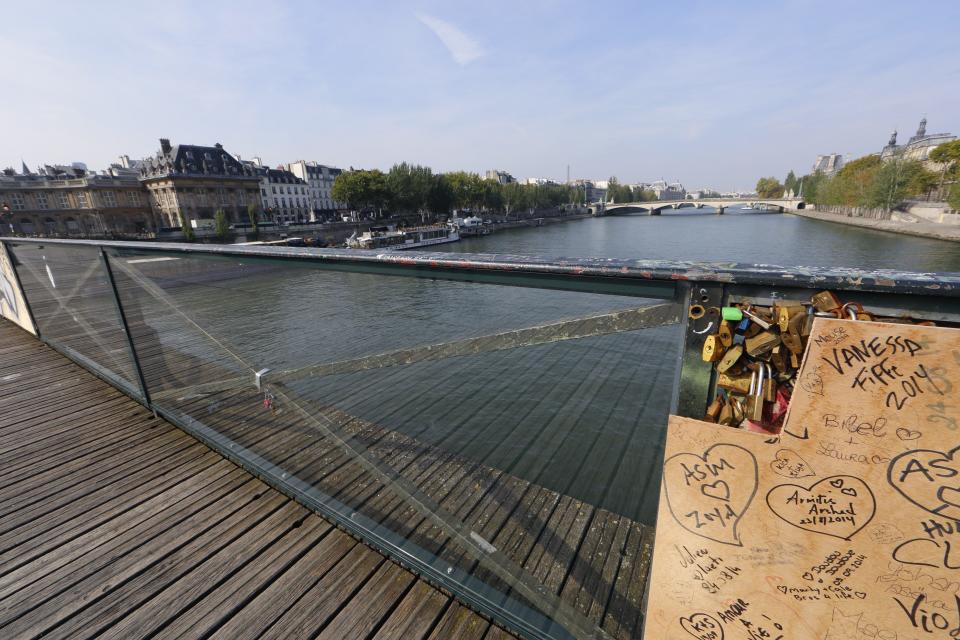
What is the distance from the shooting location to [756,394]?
3.25ft

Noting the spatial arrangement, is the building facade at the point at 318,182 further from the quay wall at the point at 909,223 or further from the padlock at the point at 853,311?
the padlock at the point at 853,311

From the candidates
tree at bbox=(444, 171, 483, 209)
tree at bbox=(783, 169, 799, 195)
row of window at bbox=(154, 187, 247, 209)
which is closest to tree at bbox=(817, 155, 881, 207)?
tree at bbox=(783, 169, 799, 195)

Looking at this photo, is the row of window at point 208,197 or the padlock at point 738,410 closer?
the padlock at point 738,410

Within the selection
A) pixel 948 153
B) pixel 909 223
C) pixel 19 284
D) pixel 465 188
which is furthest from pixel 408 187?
pixel 948 153

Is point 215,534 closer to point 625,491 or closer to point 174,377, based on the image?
point 174,377

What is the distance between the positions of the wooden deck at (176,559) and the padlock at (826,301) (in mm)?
1775

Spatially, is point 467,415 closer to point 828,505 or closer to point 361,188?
point 828,505

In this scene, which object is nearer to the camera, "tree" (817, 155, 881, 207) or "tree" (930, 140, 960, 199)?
"tree" (930, 140, 960, 199)

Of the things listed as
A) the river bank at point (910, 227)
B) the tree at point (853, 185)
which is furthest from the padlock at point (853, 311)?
the tree at point (853, 185)

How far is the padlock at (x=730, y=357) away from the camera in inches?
38.6

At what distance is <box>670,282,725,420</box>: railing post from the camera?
1035 millimetres

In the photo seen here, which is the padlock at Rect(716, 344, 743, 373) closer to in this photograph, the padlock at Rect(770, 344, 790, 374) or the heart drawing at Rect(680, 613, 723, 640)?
the padlock at Rect(770, 344, 790, 374)

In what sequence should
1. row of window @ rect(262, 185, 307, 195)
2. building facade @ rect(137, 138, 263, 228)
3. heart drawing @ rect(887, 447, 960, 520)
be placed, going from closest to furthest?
heart drawing @ rect(887, 447, 960, 520) < building facade @ rect(137, 138, 263, 228) < row of window @ rect(262, 185, 307, 195)

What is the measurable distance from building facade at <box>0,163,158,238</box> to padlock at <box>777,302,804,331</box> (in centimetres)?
7153
